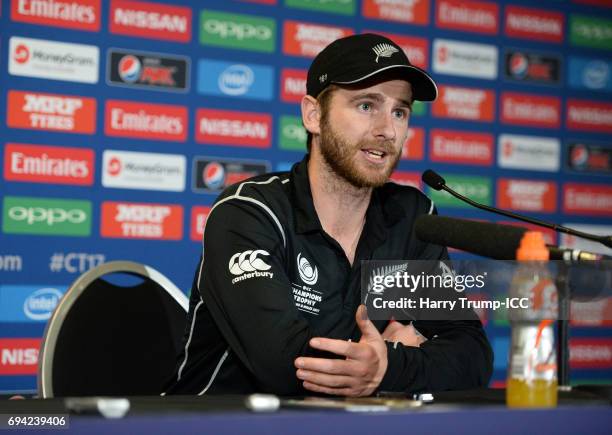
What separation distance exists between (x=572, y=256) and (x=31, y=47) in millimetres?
2766

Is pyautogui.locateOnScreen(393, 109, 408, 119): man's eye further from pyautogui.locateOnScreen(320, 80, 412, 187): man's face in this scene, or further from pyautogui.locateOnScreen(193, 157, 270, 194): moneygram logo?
pyautogui.locateOnScreen(193, 157, 270, 194): moneygram logo

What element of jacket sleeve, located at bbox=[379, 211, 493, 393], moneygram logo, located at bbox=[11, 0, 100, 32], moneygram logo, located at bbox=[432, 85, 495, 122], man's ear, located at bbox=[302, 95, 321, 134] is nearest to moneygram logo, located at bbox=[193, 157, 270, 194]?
moneygram logo, located at bbox=[11, 0, 100, 32]

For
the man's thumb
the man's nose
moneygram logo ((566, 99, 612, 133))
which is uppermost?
moneygram logo ((566, 99, 612, 133))

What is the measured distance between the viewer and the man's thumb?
120 centimetres

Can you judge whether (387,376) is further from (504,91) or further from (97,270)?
(504,91)

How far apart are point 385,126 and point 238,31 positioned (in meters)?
1.92

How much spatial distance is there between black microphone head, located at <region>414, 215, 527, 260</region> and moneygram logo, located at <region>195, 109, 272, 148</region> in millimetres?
2457

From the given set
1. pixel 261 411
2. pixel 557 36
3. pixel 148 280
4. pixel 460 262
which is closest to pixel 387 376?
pixel 460 262

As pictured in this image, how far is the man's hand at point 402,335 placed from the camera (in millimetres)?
1585

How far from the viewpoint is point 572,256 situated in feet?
3.17

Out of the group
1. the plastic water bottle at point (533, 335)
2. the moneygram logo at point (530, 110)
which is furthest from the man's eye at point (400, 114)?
the moneygram logo at point (530, 110)

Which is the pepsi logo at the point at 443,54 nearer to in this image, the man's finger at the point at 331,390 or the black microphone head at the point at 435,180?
the black microphone head at the point at 435,180

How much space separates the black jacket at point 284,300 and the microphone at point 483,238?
35cm

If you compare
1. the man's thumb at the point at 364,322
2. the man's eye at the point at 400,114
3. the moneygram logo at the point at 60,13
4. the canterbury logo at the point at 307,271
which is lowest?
the man's thumb at the point at 364,322
